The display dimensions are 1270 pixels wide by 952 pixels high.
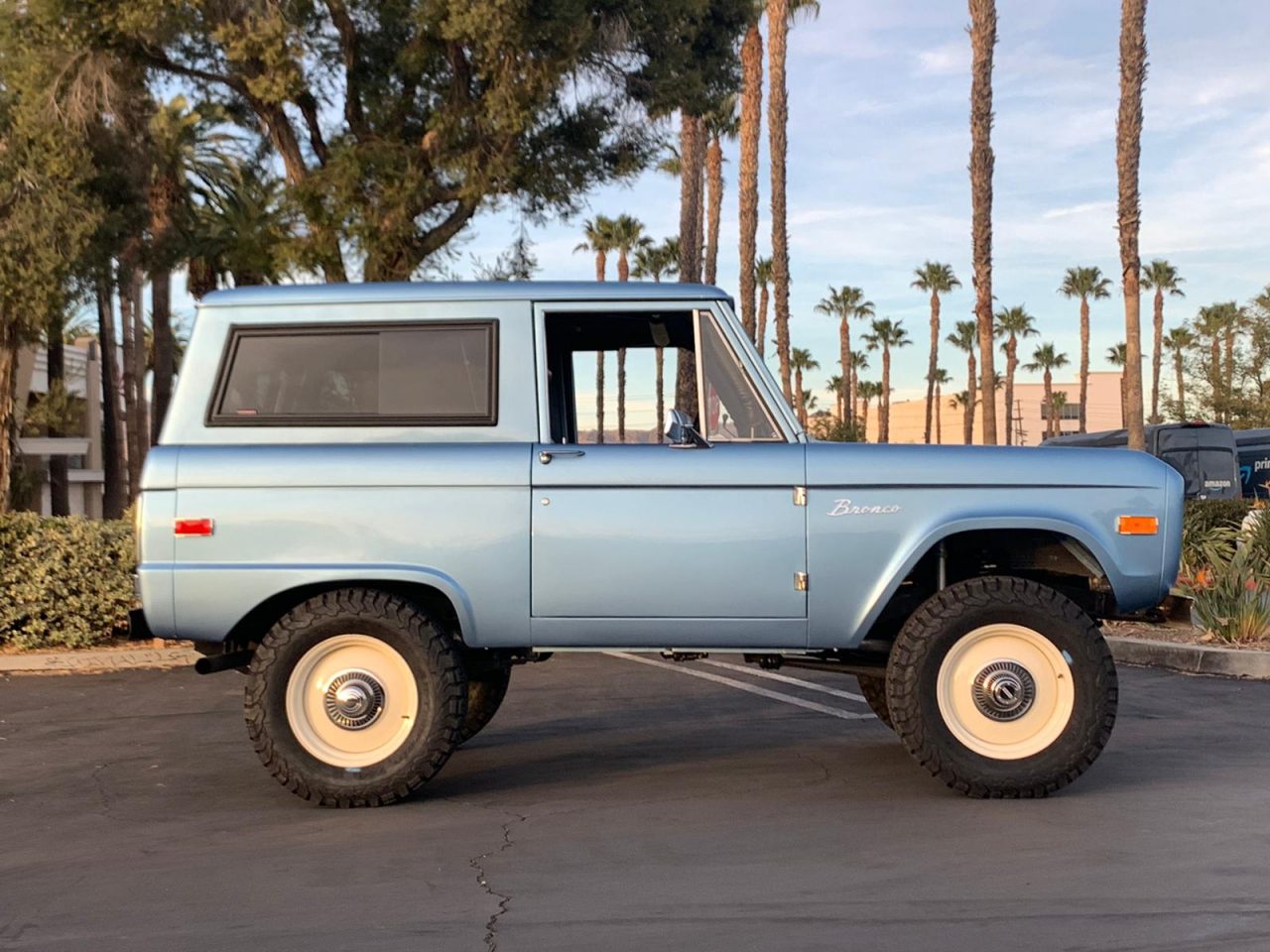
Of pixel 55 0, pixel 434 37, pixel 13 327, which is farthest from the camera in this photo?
pixel 13 327

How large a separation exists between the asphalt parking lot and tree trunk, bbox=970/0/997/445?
918 inches

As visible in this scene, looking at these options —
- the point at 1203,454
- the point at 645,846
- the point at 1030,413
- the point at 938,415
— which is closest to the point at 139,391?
the point at 1203,454

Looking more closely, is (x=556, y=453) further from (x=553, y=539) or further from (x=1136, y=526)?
(x=1136, y=526)

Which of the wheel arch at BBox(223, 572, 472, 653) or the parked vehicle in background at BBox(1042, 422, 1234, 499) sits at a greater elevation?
the parked vehicle in background at BBox(1042, 422, 1234, 499)

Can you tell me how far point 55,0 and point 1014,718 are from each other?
1597 cm

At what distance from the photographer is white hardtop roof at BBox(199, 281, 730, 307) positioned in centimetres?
692

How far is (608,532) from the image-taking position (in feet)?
21.7

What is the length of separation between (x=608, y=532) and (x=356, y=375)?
4.70 ft

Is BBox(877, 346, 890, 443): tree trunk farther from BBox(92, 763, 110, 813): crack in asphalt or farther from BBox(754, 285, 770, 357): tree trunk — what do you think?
BBox(92, 763, 110, 813): crack in asphalt

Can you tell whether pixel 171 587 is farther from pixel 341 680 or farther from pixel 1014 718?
pixel 1014 718

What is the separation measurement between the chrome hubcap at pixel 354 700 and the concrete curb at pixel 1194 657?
22.0 feet

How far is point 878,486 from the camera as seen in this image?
665 cm

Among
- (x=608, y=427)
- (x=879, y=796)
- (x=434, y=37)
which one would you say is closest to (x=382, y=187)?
(x=434, y=37)

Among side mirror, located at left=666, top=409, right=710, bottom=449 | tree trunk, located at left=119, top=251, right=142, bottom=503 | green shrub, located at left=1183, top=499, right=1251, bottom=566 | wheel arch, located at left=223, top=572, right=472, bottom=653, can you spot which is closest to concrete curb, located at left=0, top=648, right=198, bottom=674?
wheel arch, located at left=223, top=572, right=472, bottom=653
